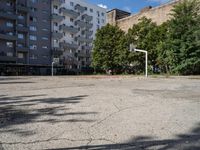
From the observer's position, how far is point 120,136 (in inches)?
220

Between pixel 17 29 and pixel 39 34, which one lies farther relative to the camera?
pixel 39 34

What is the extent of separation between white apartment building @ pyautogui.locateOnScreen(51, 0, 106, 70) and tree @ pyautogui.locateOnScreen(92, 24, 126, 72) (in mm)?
20611

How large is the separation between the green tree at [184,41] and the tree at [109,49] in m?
12.8

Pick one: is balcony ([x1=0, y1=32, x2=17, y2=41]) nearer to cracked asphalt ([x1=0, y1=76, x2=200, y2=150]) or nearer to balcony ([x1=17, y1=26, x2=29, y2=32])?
balcony ([x1=17, y1=26, x2=29, y2=32])

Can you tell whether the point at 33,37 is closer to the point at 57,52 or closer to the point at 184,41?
the point at 57,52

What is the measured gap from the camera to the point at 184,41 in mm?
38312

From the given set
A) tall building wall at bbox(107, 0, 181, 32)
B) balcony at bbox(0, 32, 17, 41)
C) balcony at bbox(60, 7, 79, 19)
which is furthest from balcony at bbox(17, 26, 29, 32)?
tall building wall at bbox(107, 0, 181, 32)

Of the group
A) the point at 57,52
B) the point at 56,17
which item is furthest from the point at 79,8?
the point at 57,52

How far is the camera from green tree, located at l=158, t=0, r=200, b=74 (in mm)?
37438

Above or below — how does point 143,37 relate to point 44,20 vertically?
below

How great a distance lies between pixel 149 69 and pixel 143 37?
5.80 metres

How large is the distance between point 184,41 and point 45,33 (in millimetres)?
44048

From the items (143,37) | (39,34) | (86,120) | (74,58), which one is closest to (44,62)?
(39,34)

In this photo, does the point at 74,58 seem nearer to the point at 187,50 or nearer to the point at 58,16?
the point at 58,16
